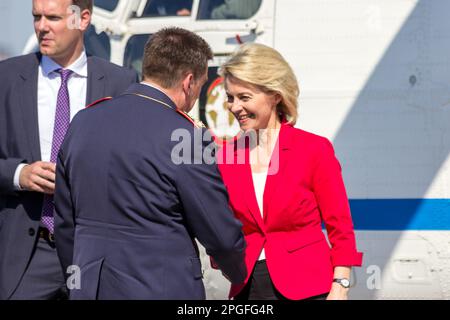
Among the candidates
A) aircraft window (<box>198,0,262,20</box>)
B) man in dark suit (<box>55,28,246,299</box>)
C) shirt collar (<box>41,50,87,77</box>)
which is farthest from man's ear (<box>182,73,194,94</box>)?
aircraft window (<box>198,0,262,20</box>)

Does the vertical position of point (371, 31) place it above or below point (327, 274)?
above

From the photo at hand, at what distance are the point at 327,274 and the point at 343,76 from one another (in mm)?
1701

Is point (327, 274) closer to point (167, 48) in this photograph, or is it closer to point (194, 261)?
point (194, 261)

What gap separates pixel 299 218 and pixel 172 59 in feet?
2.68

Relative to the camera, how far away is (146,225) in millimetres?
2625

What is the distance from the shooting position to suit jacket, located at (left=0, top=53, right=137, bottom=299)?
327cm

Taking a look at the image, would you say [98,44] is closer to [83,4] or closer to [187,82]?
[83,4]

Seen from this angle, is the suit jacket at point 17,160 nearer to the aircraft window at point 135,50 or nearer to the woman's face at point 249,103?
the woman's face at point 249,103

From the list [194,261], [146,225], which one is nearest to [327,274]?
[194,261]

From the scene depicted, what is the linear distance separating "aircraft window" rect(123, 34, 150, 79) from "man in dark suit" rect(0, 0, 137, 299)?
4.90 feet

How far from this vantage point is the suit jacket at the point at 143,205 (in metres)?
2.62

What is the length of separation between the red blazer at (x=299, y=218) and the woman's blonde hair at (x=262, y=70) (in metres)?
0.23

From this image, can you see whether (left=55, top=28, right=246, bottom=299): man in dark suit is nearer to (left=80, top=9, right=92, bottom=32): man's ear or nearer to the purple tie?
the purple tie

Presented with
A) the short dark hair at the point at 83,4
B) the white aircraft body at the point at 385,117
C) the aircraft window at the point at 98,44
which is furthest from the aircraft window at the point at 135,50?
the short dark hair at the point at 83,4
